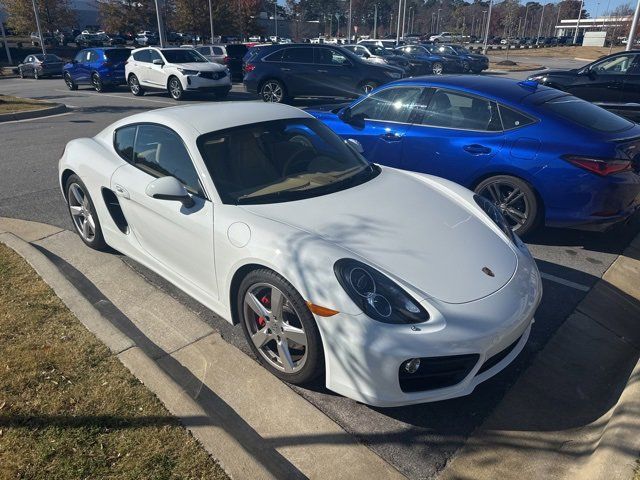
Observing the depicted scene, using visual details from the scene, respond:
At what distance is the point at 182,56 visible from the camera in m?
16.6

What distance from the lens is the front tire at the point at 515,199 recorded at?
495 centimetres

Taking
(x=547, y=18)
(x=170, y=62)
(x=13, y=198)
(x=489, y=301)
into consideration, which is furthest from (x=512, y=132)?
(x=547, y=18)

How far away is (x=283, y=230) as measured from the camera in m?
2.94

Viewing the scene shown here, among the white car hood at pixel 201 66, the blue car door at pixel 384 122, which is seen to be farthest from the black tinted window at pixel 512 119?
the white car hood at pixel 201 66

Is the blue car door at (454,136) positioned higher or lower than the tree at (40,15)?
lower

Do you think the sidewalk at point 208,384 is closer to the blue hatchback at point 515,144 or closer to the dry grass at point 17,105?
the blue hatchback at point 515,144

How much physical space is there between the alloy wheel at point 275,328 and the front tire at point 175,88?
46.7 feet

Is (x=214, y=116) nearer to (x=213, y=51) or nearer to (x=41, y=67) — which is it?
(x=213, y=51)

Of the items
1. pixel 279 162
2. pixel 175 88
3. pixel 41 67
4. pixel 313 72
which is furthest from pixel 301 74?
pixel 41 67

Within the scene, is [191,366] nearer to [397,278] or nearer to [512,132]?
[397,278]

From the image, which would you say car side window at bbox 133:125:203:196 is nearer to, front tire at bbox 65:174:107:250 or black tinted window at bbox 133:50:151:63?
front tire at bbox 65:174:107:250

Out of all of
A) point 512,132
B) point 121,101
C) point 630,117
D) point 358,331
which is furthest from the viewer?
point 121,101

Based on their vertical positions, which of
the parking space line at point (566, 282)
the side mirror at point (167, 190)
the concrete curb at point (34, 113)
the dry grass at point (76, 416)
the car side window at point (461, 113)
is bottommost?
the concrete curb at point (34, 113)

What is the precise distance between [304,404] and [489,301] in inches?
47.1
